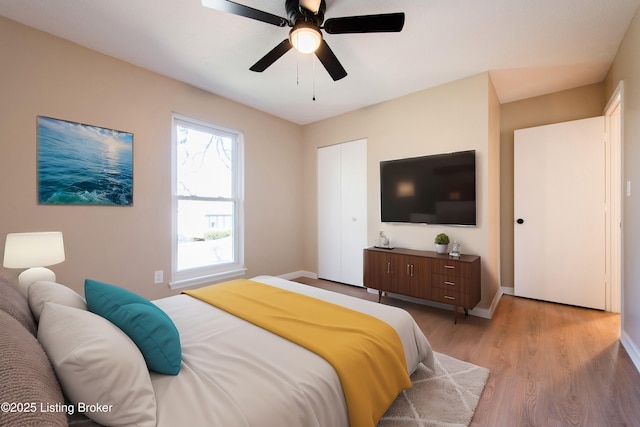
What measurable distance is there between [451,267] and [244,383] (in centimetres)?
236

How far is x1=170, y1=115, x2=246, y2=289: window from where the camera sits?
10.5 feet

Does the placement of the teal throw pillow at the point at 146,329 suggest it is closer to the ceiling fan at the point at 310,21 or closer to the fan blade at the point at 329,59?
the ceiling fan at the point at 310,21

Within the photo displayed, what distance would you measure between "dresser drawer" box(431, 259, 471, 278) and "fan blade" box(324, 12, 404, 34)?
212 cm

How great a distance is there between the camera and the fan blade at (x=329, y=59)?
6.46ft

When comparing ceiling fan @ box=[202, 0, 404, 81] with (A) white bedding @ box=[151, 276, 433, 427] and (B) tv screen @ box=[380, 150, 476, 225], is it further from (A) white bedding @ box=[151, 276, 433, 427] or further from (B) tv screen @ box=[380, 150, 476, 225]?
(A) white bedding @ box=[151, 276, 433, 427]

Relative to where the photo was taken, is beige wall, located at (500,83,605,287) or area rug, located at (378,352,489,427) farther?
beige wall, located at (500,83,605,287)

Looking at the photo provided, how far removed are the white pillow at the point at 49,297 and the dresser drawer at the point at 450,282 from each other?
2.81m

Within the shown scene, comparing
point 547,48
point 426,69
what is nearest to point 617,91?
point 547,48

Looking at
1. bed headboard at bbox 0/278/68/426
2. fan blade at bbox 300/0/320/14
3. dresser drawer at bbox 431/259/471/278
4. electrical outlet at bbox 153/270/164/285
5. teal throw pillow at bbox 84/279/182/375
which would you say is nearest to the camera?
bed headboard at bbox 0/278/68/426

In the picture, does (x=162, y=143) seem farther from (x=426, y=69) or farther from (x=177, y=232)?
(x=426, y=69)

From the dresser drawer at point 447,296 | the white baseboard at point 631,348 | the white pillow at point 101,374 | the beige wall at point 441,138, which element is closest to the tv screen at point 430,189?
the beige wall at point 441,138

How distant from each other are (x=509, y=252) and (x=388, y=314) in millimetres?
2926

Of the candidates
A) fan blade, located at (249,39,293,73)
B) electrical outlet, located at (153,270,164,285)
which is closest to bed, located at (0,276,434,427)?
electrical outlet, located at (153,270,164,285)

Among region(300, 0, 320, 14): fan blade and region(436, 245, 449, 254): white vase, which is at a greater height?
region(300, 0, 320, 14): fan blade
